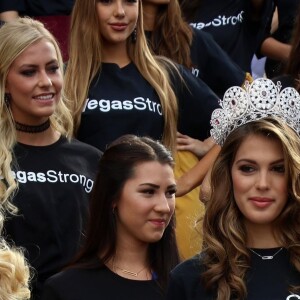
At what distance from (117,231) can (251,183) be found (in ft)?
2.77

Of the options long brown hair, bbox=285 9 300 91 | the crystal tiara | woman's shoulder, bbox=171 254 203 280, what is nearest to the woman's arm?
long brown hair, bbox=285 9 300 91

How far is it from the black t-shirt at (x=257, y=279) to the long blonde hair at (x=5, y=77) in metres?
1.22

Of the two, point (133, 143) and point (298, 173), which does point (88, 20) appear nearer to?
point (133, 143)

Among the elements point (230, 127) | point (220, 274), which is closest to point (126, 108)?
point (230, 127)

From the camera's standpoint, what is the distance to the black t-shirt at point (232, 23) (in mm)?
8234

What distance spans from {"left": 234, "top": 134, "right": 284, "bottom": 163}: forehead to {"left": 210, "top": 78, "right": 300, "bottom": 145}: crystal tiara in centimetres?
12

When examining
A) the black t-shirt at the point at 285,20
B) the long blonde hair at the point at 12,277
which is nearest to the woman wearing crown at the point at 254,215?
the long blonde hair at the point at 12,277

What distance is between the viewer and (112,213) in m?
5.93

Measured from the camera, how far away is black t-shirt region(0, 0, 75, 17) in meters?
8.01

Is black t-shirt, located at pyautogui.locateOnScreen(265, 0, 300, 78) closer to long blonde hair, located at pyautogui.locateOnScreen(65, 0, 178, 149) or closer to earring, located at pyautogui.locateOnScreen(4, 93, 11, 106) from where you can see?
long blonde hair, located at pyautogui.locateOnScreen(65, 0, 178, 149)

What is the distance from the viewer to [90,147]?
659 cm

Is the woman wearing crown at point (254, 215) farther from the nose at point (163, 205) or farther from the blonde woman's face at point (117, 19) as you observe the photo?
the blonde woman's face at point (117, 19)

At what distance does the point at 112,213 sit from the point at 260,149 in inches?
33.9

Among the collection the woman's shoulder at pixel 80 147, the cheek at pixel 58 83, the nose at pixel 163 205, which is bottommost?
the nose at pixel 163 205
